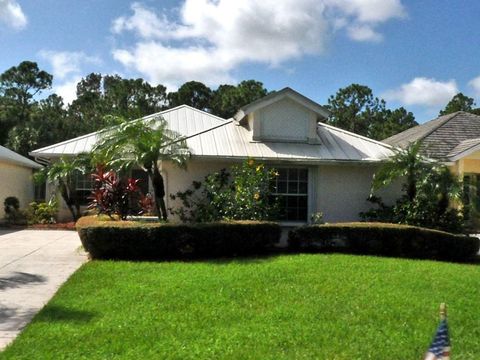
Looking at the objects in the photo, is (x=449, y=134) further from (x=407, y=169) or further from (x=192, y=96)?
→ (x=192, y=96)

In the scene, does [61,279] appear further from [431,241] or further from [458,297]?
[431,241]

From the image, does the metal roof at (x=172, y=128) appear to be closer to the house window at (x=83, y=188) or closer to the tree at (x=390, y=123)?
the house window at (x=83, y=188)

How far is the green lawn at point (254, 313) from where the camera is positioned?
5.26 m

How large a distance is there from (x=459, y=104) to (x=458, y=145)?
2479 cm

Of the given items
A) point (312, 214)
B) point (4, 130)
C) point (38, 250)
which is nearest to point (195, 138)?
point (312, 214)

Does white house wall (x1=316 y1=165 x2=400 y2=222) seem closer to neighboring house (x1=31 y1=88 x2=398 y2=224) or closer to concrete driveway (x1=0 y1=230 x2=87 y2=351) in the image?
neighboring house (x1=31 y1=88 x2=398 y2=224)

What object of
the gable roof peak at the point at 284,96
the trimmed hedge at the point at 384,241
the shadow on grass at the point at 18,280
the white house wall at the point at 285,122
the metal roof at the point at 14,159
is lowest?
the shadow on grass at the point at 18,280

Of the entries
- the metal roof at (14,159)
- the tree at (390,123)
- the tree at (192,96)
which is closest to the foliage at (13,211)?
the metal roof at (14,159)

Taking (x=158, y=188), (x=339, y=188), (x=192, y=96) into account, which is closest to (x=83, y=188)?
(x=158, y=188)

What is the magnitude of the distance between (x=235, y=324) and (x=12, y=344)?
245 centimetres

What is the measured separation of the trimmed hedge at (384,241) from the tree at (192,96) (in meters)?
34.0

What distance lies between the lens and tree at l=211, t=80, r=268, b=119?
40.5 meters

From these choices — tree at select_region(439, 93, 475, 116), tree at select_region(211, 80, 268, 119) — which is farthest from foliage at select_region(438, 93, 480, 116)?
tree at select_region(211, 80, 268, 119)

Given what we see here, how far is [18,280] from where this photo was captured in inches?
339
